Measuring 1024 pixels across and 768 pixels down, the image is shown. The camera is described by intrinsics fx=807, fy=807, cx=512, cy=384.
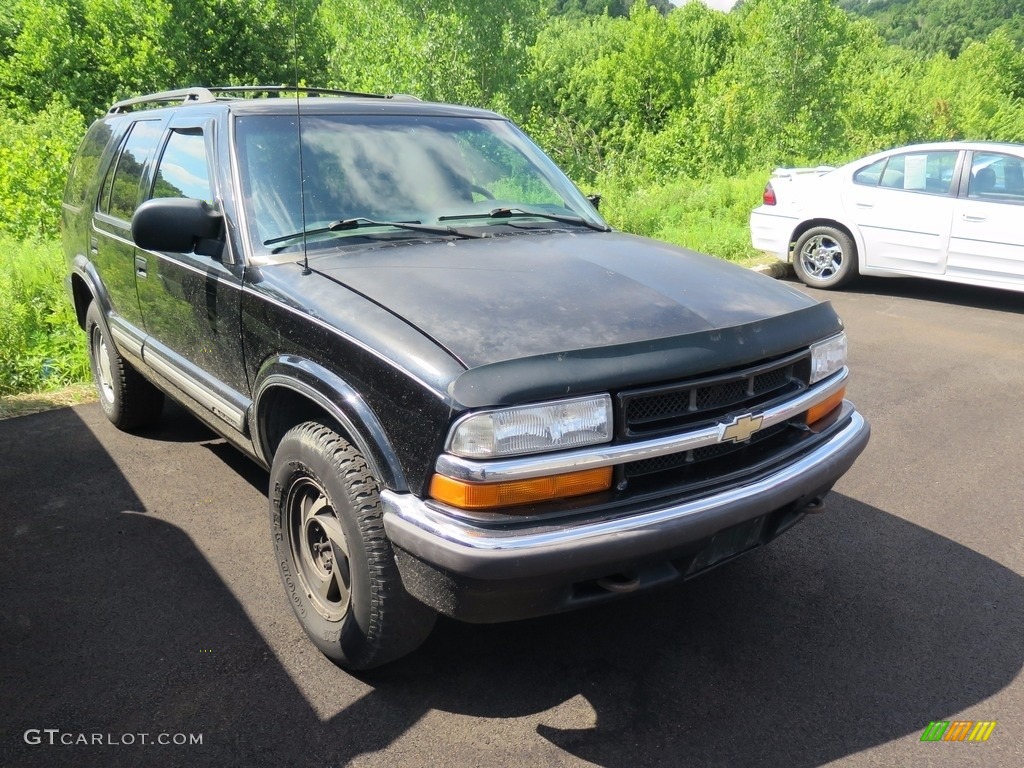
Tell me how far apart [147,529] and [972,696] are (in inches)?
138

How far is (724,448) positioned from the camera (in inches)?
103

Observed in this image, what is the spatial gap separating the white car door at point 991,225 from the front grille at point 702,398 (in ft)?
21.4

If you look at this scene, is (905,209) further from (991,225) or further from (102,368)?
(102,368)

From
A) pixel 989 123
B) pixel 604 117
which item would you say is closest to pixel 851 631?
pixel 989 123

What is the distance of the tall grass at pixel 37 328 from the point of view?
5.92 m

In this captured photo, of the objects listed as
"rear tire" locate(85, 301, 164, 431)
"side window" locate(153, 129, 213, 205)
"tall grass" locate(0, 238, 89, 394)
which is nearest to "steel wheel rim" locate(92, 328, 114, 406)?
"rear tire" locate(85, 301, 164, 431)

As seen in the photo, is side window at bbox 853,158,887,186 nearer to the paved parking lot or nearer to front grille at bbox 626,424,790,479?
the paved parking lot

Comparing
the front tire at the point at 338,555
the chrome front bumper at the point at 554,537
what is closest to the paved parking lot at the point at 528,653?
the front tire at the point at 338,555

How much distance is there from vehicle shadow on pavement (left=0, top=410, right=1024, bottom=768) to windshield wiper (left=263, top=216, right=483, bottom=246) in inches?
56.5

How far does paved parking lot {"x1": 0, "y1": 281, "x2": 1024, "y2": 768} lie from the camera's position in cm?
251

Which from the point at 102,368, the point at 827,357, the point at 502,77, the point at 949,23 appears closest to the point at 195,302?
the point at 102,368

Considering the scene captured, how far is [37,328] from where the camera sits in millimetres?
6613

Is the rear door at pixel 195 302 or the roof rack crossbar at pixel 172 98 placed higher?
the roof rack crossbar at pixel 172 98

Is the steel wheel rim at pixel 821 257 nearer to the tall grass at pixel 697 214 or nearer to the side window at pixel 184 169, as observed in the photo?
the tall grass at pixel 697 214
